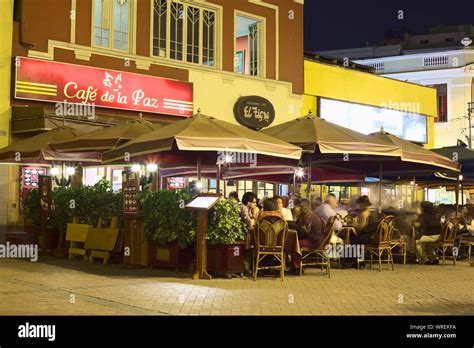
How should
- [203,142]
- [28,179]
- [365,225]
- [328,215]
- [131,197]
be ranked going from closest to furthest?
[203,142]
[131,197]
[328,215]
[365,225]
[28,179]

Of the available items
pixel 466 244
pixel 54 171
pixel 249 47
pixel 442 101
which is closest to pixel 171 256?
pixel 54 171

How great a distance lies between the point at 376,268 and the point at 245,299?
16.6 ft

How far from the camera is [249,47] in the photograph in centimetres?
2278

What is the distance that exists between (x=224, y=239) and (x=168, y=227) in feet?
3.65

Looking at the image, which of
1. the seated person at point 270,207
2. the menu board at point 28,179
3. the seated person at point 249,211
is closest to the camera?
the seated person at point 249,211

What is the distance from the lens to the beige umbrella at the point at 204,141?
35.1ft

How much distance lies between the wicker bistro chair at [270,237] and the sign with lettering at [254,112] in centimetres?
1102

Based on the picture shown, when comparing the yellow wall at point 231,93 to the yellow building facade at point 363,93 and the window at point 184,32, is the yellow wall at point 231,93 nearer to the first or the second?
the window at point 184,32

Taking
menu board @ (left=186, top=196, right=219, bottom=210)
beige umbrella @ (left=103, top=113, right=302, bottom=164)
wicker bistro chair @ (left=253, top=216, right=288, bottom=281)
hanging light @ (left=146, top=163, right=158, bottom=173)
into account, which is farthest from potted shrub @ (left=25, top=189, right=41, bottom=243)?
wicker bistro chair @ (left=253, top=216, right=288, bottom=281)

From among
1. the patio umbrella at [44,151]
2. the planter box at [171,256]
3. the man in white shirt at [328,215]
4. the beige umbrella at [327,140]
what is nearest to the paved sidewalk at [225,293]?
the planter box at [171,256]

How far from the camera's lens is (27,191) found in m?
16.7

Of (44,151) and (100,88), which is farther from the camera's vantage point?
(100,88)

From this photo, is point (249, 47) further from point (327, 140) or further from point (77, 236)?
point (77, 236)
